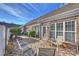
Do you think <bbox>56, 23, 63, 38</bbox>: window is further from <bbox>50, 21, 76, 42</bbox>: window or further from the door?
the door

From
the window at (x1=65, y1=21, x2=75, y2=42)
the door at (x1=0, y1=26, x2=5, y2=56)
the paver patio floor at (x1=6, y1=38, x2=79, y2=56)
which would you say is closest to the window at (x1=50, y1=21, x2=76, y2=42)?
the window at (x1=65, y1=21, x2=75, y2=42)

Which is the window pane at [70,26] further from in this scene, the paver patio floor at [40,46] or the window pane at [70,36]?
the paver patio floor at [40,46]

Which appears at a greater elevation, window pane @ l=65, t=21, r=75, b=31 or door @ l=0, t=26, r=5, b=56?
window pane @ l=65, t=21, r=75, b=31

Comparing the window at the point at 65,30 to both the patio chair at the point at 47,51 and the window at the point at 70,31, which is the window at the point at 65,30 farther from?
the patio chair at the point at 47,51

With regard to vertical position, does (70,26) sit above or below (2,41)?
above

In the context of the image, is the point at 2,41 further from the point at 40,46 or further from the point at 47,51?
the point at 47,51

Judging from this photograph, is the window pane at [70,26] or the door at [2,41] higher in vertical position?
the window pane at [70,26]

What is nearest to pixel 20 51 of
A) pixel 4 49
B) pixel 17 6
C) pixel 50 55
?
pixel 4 49

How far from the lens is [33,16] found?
2.60m

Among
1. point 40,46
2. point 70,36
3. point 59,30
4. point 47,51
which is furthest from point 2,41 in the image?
point 70,36

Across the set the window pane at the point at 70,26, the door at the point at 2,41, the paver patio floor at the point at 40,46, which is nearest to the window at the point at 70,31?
the window pane at the point at 70,26

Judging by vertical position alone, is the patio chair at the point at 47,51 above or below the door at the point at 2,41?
below

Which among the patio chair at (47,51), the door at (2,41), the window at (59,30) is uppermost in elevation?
the window at (59,30)

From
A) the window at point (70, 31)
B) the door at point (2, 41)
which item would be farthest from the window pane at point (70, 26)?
the door at point (2, 41)
